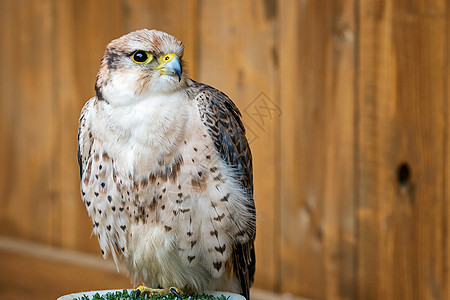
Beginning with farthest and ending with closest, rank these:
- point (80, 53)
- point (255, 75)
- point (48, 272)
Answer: point (48, 272), point (80, 53), point (255, 75)

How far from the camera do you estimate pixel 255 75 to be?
12.3 feet

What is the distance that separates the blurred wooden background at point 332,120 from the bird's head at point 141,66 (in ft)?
2.77

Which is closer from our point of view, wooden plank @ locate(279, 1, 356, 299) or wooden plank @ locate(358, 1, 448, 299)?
wooden plank @ locate(358, 1, 448, 299)

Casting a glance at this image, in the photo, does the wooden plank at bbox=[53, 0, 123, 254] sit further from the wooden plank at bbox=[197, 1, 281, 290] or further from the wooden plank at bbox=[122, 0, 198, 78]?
the wooden plank at bbox=[197, 1, 281, 290]

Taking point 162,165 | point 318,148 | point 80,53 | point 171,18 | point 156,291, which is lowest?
point 156,291

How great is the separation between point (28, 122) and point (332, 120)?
2.50 metres

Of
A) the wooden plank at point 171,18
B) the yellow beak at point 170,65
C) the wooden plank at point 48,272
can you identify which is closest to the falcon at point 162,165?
the yellow beak at point 170,65

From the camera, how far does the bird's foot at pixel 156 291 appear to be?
2.40m

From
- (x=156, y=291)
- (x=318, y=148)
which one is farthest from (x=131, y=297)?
(x=318, y=148)

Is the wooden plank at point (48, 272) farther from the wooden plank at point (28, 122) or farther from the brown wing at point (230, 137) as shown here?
the brown wing at point (230, 137)

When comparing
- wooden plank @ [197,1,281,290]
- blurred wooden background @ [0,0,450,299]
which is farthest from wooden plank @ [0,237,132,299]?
wooden plank @ [197,1,281,290]

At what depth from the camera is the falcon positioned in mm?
2207

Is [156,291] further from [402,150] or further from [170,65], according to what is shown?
[402,150]

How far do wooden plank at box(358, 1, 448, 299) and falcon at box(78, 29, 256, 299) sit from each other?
3.80ft
